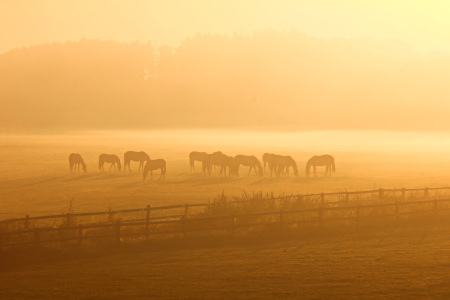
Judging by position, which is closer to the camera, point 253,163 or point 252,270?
point 252,270

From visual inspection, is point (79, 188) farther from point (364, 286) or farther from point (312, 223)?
point (364, 286)

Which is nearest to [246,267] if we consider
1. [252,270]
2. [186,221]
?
[252,270]

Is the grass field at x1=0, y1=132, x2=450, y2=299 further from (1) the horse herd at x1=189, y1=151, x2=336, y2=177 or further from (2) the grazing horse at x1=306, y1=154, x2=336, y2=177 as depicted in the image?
(2) the grazing horse at x1=306, y1=154, x2=336, y2=177

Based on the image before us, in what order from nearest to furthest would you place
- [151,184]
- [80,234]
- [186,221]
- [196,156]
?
1. [80,234]
2. [186,221]
3. [151,184]
4. [196,156]

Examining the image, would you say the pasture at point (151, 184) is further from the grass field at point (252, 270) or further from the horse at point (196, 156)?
the grass field at point (252, 270)

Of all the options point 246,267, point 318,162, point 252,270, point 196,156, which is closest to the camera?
A: point 252,270

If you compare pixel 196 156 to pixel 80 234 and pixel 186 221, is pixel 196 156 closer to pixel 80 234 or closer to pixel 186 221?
pixel 186 221

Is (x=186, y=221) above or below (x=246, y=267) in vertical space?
above

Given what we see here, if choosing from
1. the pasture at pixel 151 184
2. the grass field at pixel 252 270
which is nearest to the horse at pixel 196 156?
the pasture at pixel 151 184

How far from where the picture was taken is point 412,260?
1678 centimetres

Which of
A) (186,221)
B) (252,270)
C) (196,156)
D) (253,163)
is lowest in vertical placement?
(252,270)

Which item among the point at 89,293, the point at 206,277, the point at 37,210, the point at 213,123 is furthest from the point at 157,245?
the point at 213,123

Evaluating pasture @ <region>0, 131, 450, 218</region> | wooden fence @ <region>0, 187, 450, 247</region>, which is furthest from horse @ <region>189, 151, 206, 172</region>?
wooden fence @ <region>0, 187, 450, 247</region>

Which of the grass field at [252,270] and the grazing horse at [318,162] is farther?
the grazing horse at [318,162]
